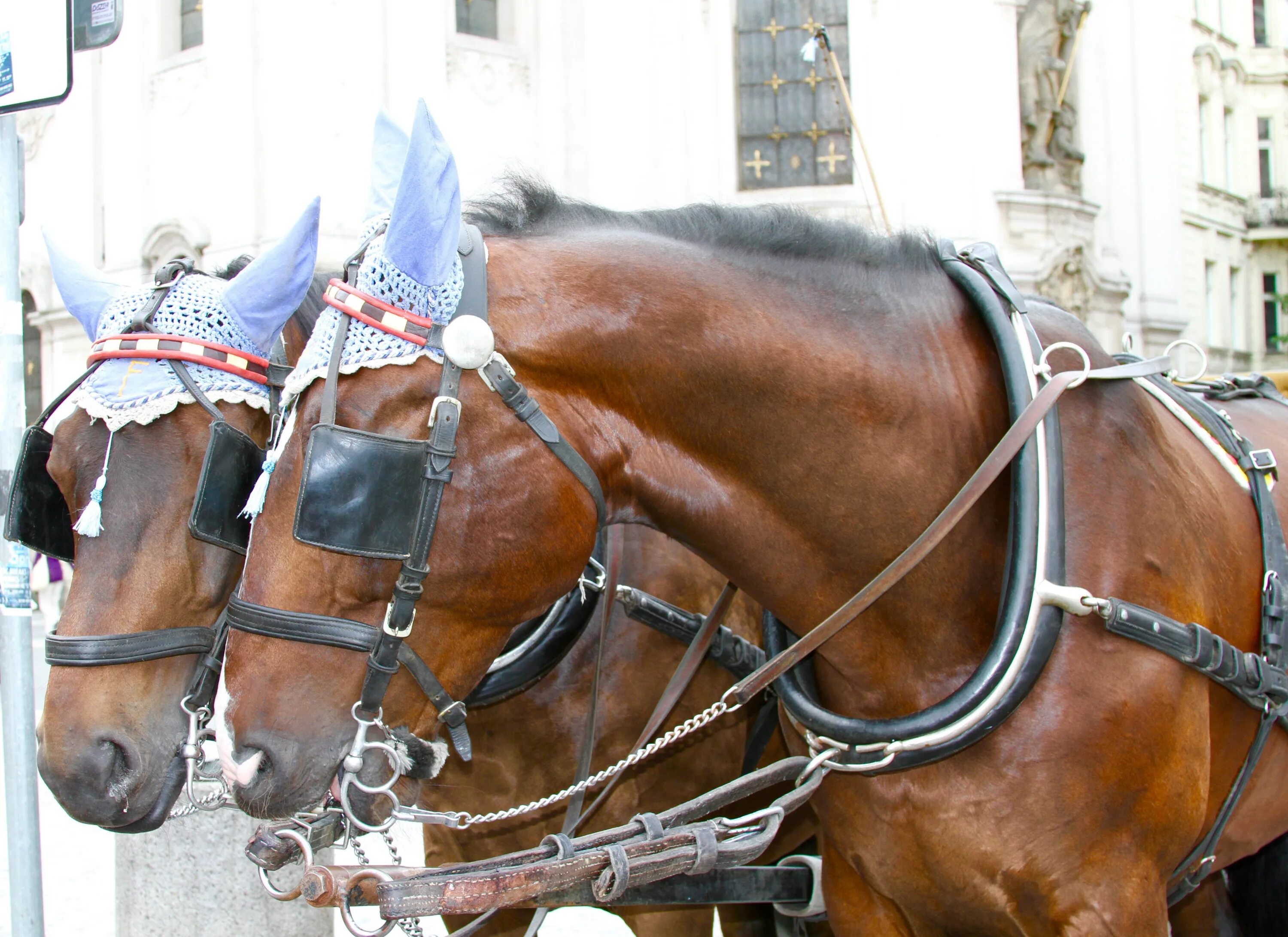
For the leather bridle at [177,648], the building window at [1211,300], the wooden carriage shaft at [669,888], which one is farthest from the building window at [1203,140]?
the leather bridle at [177,648]

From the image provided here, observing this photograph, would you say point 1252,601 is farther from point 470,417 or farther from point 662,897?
point 470,417

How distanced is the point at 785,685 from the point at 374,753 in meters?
0.68

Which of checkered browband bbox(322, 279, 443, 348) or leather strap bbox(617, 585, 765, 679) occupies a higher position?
checkered browband bbox(322, 279, 443, 348)

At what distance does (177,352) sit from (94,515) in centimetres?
34

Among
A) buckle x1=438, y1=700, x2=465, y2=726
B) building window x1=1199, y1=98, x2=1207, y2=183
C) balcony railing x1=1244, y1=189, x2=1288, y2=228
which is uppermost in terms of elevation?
building window x1=1199, y1=98, x2=1207, y2=183

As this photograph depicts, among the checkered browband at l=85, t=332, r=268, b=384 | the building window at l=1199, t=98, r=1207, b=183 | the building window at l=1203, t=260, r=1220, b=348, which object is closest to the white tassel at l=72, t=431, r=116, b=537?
the checkered browband at l=85, t=332, r=268, b=384

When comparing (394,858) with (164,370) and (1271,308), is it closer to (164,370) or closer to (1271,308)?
(164,370)

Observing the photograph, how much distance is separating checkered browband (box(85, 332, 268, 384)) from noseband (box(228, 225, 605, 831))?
0.60 m

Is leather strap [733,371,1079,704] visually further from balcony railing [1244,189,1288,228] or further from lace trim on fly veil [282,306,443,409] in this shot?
balcony railing [1244,189,1288,228]

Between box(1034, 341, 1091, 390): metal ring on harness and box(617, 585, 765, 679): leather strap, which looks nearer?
box(1034, 341, 1091, 390): metal ring on harness

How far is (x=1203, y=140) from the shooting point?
76.0 feet

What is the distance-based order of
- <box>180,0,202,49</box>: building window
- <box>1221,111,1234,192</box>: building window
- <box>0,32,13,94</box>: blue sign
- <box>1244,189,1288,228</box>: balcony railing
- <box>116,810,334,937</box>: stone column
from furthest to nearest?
<box>1244,189,1288,228</box>: balcony railing → <box>1221,111,1234,192</box>: building window → <box>180,0,202,49</box>: building window → <box>116,810,334,937</box>: stone column → <box>0,32,13,94</box>: blue sign

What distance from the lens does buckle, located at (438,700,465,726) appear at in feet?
5.52

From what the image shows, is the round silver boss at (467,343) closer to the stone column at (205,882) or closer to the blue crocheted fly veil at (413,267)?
the blue crocheted fly veil at (413,267)
